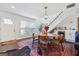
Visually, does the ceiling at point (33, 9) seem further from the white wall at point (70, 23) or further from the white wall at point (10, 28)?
the white wall at point (70, 23)

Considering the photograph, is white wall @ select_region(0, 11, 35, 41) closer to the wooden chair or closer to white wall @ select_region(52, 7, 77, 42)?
the wooden chair

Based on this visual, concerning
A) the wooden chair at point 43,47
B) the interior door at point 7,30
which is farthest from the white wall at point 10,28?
the wooden chair at point 43,47

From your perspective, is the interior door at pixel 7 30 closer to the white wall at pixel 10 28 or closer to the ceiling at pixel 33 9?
the white wall at pixel 10 28

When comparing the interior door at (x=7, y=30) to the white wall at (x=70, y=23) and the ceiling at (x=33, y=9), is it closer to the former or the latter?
the ceiling at (x=33, y=9)

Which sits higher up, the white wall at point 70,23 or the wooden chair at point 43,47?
the white wall at point 70,23

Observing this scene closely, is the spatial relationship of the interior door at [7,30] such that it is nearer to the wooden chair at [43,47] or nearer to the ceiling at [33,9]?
the ceiling at [33,9]

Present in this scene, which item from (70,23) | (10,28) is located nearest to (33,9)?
(10,28)

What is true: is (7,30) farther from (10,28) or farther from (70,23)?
(70,23)

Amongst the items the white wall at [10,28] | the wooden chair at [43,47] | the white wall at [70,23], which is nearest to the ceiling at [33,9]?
the white wall at [10,28]

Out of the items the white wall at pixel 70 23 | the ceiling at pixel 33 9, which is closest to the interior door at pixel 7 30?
the ceiling at pixel 33 9

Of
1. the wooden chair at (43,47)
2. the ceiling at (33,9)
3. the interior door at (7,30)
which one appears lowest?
the wooden chair at (43,47)

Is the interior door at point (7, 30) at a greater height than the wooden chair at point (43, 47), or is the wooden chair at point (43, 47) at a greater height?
the interior door at point (7, 30)

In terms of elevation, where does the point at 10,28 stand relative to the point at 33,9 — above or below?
below

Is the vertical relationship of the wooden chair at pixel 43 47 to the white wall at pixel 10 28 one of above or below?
below
